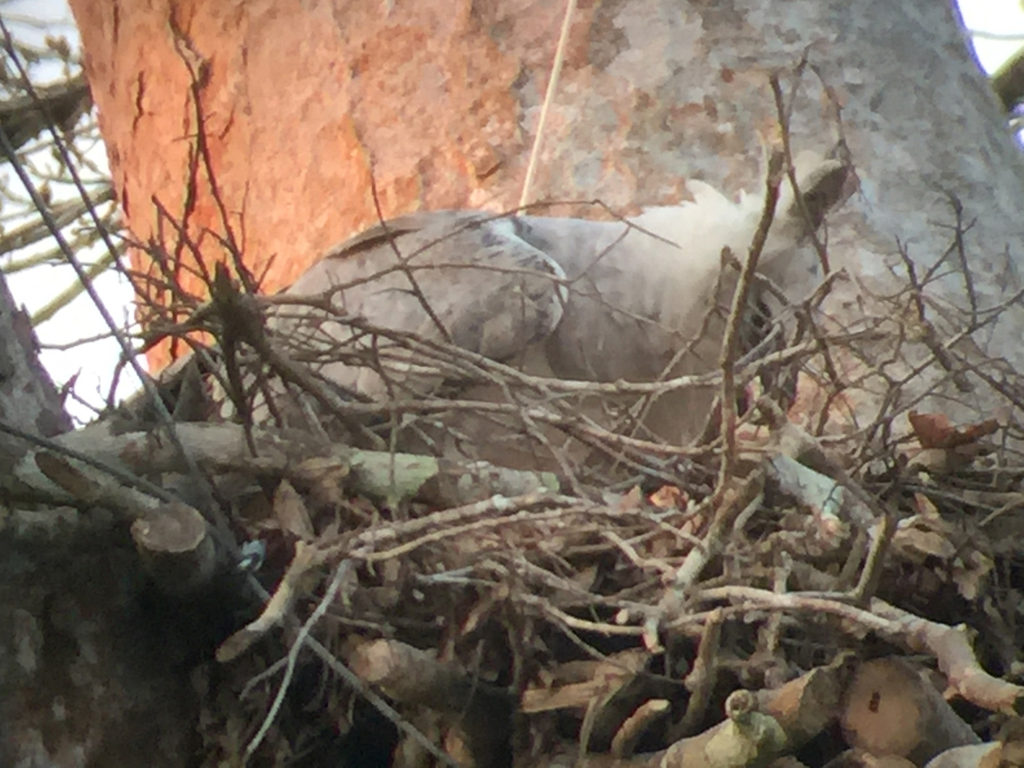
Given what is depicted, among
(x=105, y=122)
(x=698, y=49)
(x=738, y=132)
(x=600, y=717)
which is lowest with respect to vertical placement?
(x=600, y=717)

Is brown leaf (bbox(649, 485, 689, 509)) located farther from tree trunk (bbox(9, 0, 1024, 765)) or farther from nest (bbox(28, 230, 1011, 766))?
tree trunk (bbox(9, 0, 1024, 765))

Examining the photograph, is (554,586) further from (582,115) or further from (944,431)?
(582,115)

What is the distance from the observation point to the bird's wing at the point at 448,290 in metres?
1.54

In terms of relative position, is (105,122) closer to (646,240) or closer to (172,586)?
(646,240)

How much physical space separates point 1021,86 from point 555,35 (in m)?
1.13

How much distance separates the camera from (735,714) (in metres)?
0.84

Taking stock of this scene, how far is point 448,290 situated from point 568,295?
157mm

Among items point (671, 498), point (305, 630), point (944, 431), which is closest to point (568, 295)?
point (671, 498)

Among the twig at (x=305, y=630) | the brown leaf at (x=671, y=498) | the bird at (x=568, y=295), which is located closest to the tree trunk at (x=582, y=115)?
the bird at (x=568, y=295)

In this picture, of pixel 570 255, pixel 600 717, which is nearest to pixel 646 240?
pixel 570 255

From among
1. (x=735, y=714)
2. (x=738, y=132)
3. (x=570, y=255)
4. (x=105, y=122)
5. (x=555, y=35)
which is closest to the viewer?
(x=735, y=714)

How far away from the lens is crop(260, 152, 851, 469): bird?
1.50m

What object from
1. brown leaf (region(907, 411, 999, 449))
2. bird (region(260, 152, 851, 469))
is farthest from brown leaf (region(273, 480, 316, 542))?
brown leaf (region(907, 411, 999, 449))

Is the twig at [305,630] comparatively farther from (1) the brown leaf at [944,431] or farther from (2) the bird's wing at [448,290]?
(1) the brown leaf at [944,431]
